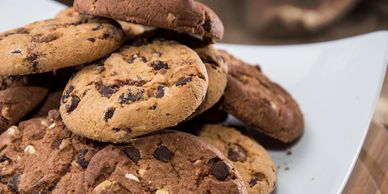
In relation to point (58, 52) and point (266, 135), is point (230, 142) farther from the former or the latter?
point (58, 52)

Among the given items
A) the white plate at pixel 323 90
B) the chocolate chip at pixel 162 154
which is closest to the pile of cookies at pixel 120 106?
the chocolate chip at pixel 162 154

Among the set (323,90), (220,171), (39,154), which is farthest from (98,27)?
(323,90)

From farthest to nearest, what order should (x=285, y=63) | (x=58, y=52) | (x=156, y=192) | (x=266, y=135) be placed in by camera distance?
(x=285, y=63) → (x=266, y=135) → (x=58, y=52) → (x=156, y=192)

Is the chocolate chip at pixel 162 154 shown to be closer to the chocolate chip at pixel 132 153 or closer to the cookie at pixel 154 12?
the chocolate chip at pixel 132 153

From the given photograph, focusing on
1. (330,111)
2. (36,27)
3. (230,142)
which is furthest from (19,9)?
(330,111)

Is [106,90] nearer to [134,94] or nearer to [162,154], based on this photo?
[134,94]

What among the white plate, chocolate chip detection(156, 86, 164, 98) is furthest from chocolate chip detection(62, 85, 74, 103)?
the white plate

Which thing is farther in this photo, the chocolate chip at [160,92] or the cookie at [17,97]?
the cookie at [17,97]
